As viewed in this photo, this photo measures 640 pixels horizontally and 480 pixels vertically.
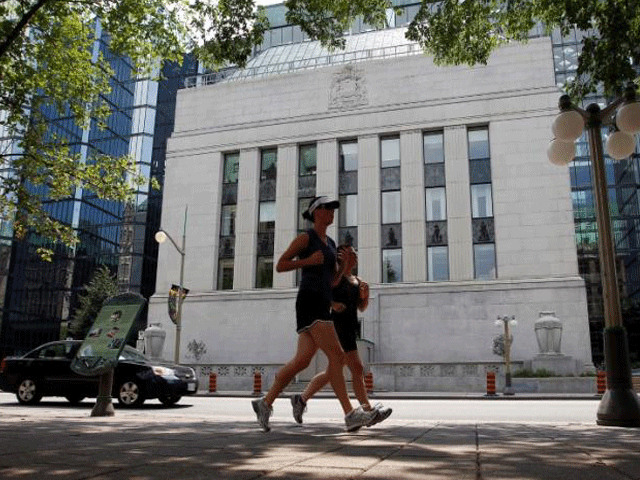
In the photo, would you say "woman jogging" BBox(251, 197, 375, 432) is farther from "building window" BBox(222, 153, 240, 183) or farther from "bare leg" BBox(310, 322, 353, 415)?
"building window" BBox(222, 153, 240, 183)

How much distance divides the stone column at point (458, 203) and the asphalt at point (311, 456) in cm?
2591

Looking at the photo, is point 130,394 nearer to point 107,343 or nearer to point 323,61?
point 107,343

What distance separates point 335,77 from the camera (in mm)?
36406

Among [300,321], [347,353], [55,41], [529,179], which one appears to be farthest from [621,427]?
[529,179]

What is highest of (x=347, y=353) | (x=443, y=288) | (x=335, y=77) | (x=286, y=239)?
(x=335, y=77)

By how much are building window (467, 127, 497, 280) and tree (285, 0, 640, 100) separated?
20465 millimetres

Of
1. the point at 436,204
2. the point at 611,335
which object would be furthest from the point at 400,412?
the point at 436,204

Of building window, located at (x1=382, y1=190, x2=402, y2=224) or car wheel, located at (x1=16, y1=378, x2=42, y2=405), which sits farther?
building window, located at (x1=382, y1=190, x2=402, y2=224)

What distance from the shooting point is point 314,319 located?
5359 mm

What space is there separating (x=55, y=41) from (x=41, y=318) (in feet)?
210

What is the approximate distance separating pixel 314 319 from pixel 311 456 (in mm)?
1883

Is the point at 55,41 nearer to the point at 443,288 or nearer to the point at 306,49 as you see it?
the point at 443,288

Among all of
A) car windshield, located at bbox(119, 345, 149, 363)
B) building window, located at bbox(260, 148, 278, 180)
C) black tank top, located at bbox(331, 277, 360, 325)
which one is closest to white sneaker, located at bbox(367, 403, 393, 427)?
black tank top, located at bbox(331, 277, 360, 325)

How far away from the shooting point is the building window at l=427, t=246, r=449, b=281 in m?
31.4
